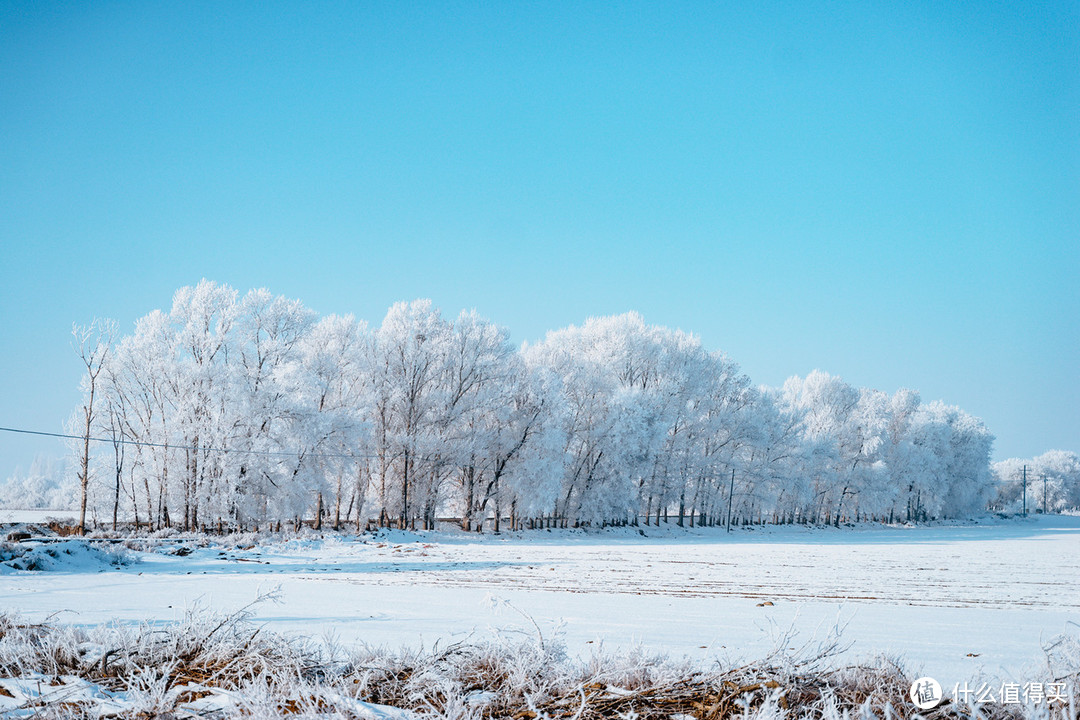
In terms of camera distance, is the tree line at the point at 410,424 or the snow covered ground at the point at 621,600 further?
the tree line at the point at 410,424

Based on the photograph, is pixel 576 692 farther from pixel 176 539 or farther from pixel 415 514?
pixel 415 514

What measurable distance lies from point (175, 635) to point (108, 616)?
3.87 meters

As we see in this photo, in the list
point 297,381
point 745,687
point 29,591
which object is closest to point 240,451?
point 297,381

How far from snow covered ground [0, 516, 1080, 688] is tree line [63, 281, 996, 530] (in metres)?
13.4

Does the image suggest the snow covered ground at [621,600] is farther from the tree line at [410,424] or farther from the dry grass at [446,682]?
the tree line at [410,424]

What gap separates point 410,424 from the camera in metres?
41.3

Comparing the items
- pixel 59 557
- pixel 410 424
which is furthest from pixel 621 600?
pixel 410 424

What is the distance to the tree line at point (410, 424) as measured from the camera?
117 ft

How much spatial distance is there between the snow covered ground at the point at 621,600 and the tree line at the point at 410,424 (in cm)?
1344

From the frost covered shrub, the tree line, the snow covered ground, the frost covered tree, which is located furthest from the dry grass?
the frost covered tree

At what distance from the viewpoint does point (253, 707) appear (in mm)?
3242

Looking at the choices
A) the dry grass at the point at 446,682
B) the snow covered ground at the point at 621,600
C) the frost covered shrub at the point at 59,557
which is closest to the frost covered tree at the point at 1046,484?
the snow covered ground at the point at 621,600

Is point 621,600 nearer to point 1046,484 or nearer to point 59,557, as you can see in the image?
point 59,557

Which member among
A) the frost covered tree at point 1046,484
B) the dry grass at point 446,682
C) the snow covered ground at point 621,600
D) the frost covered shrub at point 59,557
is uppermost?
the dry grass at point 446,682
